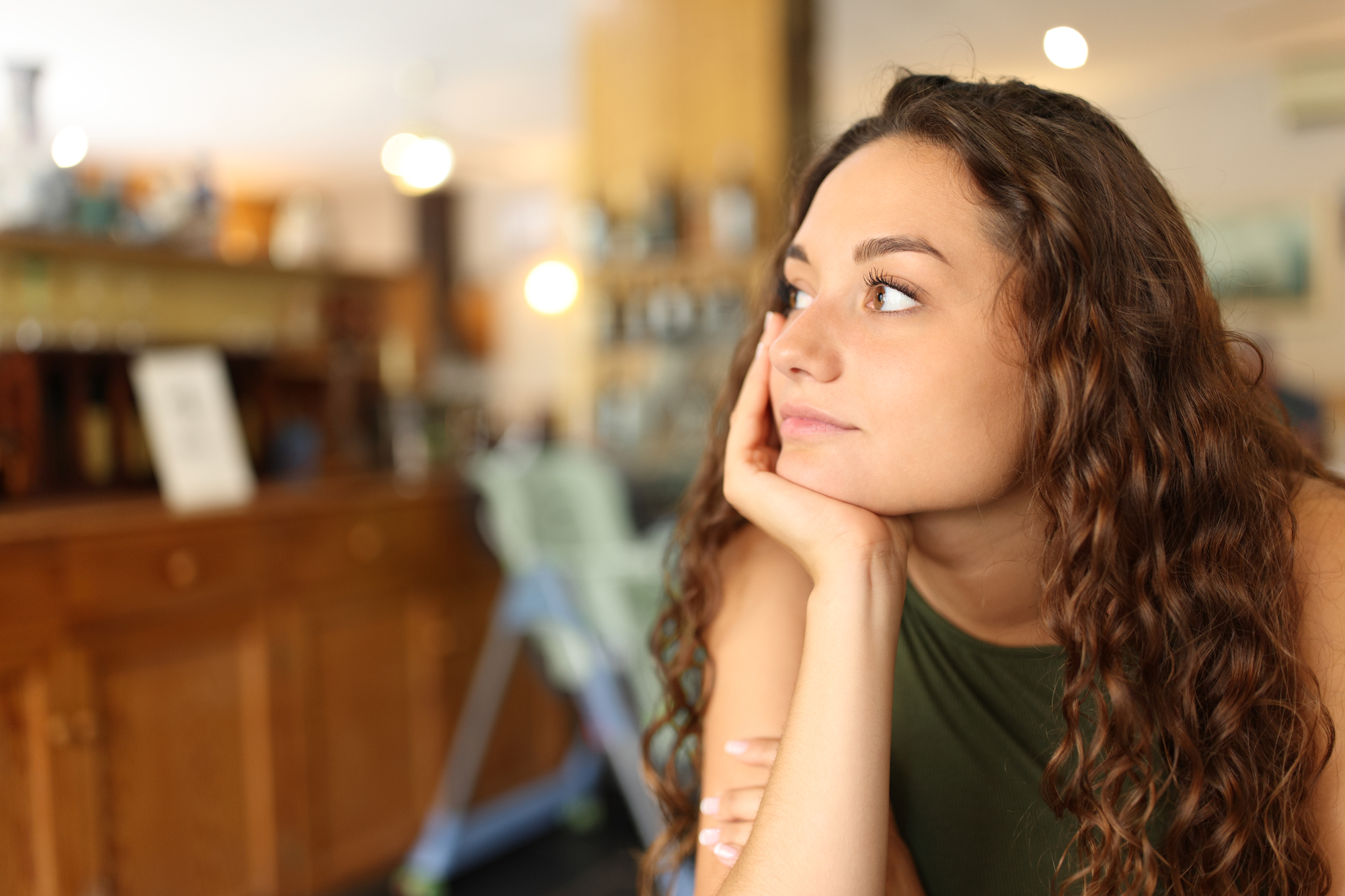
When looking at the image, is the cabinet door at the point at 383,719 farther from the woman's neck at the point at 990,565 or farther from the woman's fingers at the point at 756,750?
the woman's neck at the point at 990,565

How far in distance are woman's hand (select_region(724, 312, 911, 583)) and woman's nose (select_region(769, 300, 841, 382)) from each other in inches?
2.6

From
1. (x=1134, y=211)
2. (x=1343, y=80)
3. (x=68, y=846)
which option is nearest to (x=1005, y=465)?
(x=1134, y=211)

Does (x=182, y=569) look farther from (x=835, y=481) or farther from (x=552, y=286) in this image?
(x=552, y=286)

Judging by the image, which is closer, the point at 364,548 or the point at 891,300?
the point at 891,300

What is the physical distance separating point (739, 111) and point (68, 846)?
295cm

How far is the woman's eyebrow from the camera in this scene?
846 mm

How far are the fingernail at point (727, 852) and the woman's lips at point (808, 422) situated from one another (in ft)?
1.28

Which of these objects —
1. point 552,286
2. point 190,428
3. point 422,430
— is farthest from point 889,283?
point 552,286

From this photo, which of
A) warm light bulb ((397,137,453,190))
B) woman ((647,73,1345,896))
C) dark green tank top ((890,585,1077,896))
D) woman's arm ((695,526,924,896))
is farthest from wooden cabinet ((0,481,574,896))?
warm light bulb ((397,137,453,190))

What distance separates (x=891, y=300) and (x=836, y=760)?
15.2 inches

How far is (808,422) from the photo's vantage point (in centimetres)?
90

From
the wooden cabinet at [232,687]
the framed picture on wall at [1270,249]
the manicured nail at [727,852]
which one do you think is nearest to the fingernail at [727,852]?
the manicured nail at [727,852]

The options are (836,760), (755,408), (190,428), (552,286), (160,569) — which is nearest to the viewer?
(836,760)

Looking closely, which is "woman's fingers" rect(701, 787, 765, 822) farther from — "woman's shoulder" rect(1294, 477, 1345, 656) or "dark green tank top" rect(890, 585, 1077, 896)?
"woman's shoulder" rect(1294, 477, 1345, 656)
